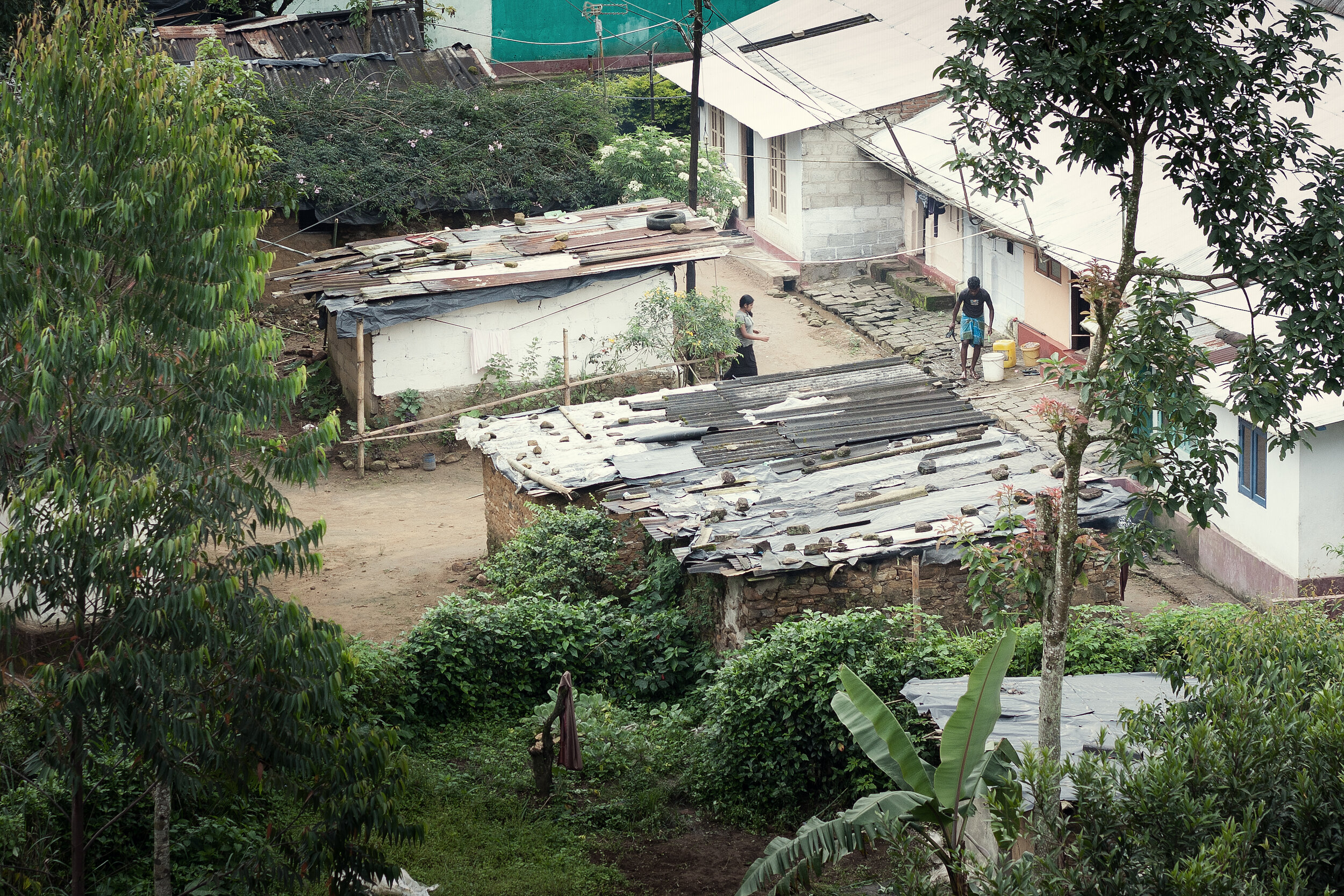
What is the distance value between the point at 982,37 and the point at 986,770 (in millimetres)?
3767

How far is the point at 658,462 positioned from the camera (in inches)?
500

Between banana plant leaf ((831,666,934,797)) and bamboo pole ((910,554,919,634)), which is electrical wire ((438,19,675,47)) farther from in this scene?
banana plant leaf ((831,666,934,797))

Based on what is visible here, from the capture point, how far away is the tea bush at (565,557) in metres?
12.2

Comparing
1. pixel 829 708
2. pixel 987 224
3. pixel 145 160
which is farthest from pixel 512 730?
pixel 987 224

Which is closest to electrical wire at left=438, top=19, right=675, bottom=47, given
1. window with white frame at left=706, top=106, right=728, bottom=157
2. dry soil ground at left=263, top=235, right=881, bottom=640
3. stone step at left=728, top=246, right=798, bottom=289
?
window with white frame at left=706, top=106, right=728, bottom=157

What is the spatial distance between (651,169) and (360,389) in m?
7.57

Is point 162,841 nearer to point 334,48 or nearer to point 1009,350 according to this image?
point 1009,350

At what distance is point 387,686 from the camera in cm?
1055

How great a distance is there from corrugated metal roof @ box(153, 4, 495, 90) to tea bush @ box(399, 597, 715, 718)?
49.7 feet

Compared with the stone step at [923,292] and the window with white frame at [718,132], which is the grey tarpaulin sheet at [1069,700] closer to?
the stone step at [923,292]

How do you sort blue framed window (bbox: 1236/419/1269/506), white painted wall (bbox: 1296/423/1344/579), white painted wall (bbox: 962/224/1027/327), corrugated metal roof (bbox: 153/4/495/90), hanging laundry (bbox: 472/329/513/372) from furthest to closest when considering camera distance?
corrugated metal roof (bbox: 153/4/495/90) → white painted wall (bbox: 962/224/1027/327) → hanging laundry (bbox: 472/329/513/372) → blue framed window (bbox: 1236/419/1269/506) → white painted wall (bbox: 1296/423/1344/579)

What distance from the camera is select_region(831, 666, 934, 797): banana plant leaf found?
655cm

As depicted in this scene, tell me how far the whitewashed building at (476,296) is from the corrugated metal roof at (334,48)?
20.2 feet

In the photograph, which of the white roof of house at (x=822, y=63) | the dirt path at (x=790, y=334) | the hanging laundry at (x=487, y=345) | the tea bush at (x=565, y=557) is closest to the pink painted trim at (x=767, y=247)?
the dirt path at (x=790, y=334)
